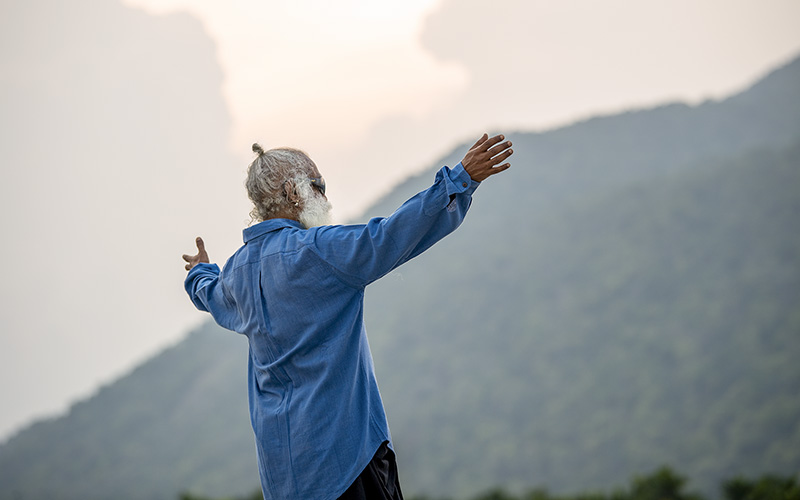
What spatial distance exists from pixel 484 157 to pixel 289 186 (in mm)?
526

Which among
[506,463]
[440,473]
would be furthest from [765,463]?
[440,473]

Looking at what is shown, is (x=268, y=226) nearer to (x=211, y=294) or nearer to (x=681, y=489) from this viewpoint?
(x=211, y=294)

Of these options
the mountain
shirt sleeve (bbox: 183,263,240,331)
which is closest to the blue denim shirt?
shirt sleeve (bbox: 183,263,240,331)

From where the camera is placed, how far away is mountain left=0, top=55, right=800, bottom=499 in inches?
2023

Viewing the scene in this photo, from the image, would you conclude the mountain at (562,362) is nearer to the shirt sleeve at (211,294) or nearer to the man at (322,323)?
the shirt sleeve at (211,294)

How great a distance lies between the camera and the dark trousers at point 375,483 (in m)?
1.83

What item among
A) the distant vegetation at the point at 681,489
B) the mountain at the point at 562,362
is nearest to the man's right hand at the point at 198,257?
the distant vegetation at the point at 681,489

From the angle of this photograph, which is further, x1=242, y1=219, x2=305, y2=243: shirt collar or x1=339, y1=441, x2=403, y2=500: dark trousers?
x1=242, y1=219, x2=305, y2=243: shirt collar

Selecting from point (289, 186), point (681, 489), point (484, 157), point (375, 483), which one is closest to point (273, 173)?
point (289, 186)

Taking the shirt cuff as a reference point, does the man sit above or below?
below

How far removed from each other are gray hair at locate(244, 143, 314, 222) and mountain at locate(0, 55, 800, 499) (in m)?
43.7

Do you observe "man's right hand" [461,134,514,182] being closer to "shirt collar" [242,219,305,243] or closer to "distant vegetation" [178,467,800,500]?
"shirt collar" [242,219,305,243]

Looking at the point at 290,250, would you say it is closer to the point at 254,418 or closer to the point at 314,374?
the point at 314,374

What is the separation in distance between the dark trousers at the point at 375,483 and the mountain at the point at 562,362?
143 ft
